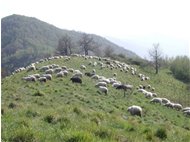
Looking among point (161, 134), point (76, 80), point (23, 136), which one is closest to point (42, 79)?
point (76, 80)

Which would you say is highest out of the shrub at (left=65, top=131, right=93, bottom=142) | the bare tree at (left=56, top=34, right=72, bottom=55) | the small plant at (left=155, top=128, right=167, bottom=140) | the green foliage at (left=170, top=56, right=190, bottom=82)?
the bare tree at (left=56, top=34, right=72, bottom=55)

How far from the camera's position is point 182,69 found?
10712cm

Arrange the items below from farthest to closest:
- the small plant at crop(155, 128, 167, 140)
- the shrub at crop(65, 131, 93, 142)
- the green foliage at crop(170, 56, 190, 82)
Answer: the green foliage at crop(170, 56, 190, 82) < the small plant at crop(155, 128, 167, 140) < the shrub at crop(65, 131, 93, 142)

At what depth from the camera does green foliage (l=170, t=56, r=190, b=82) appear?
103 meters

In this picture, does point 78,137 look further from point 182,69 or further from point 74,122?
point 182,69

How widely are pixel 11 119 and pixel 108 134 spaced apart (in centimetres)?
283

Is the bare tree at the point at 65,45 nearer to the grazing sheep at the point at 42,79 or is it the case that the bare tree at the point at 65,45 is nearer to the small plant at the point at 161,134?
the grazing sheep at the point at 42,79

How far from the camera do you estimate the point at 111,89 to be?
34.5 metres

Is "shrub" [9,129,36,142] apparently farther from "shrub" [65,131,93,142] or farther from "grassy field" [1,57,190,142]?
"shrub" [65,131,93,142]

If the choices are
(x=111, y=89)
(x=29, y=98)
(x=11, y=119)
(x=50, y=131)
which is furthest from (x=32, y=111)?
(x=111, y=89)

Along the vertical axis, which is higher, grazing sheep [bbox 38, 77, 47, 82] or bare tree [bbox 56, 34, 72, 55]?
bare tree [bbox 56, 34, 72, 55]

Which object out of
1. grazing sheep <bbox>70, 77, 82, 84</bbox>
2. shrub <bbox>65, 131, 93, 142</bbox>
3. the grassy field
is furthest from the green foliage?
shrub <bbox>65, 131, 93, 142</bbox>

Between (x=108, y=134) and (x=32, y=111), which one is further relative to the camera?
(x=32, y=111)

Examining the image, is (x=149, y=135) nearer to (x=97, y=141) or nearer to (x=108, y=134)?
(x=108, y=134)
